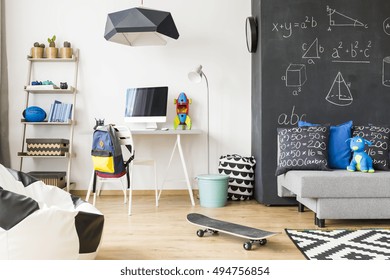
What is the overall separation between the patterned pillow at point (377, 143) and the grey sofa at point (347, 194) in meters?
0.45

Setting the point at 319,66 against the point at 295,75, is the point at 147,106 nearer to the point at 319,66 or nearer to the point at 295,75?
the point at 295,75

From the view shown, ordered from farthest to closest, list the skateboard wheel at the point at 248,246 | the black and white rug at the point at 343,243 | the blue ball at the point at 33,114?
the blue ball at the point at 33,114 → the skateboard wheel at the point at 248,246 → the black and white rug at the point at 343,243

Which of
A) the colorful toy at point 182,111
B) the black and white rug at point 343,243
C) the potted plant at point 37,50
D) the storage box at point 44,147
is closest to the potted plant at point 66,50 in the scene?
the potted plant at point 37,50

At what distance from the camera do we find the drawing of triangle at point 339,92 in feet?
12.6

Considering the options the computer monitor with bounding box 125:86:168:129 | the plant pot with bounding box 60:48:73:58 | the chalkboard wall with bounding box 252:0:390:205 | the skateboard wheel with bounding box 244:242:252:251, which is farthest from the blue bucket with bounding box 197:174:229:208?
the plant pot with bounding box 60:48:73:58

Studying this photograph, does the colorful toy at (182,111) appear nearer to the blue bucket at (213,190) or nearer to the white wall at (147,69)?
the white wall at (147,69)

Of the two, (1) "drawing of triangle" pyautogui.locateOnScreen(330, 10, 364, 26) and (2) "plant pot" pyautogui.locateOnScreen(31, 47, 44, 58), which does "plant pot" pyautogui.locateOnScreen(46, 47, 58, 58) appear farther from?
(1) "drawing of triangle" pyautogui.locateOnScreen(330, 10, 364, 26)

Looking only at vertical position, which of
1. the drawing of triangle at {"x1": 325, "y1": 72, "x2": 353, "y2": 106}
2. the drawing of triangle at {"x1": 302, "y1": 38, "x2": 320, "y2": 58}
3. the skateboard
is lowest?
the skateboard

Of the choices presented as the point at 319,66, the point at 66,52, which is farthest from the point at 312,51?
the point at 66,52

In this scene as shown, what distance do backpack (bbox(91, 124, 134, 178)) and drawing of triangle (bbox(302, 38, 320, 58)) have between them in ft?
6.59

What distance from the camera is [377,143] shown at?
3383 mm

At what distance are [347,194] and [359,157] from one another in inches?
16.9

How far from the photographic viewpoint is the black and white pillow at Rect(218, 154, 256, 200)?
4.05 metres

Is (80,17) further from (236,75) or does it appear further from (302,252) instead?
(302,252)
